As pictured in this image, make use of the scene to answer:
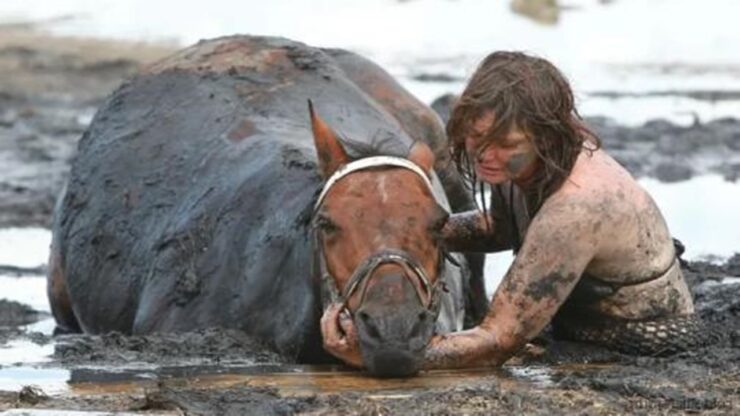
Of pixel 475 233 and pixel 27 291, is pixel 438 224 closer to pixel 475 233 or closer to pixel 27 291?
pixel 475 233

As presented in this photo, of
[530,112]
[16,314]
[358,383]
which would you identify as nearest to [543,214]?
[530,112]

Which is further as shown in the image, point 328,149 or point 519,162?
point 328,149

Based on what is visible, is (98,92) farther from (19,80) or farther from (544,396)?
(544,396)

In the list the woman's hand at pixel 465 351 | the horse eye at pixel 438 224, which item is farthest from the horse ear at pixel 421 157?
the woman's hand at pixel 465 351

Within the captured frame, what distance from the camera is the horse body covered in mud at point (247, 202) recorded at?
24.1ft

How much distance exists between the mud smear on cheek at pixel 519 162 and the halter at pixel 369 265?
297 mm

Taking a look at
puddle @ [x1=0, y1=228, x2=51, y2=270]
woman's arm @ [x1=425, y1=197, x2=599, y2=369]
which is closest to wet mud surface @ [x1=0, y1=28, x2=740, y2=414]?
woman's arm @ [x1=425, y1=197, x2=599, y2=369]

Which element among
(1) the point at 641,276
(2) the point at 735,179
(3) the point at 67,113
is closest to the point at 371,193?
(1) the point at 641,276

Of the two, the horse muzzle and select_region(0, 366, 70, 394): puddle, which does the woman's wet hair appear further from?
select_region(0, 366, 70, 394): puddle

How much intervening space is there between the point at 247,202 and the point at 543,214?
210 centimetres

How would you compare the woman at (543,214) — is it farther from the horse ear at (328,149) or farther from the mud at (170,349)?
the mud at (170,349)

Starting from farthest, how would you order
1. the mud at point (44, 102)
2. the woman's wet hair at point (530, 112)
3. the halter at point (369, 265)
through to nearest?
1. the mud at point (44, 102)
2. the woman's wet hair at point (530, 112)
3. the halter at point (369, 265)

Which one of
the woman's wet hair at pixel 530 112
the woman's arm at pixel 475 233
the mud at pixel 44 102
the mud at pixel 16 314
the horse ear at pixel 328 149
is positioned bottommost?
the mud at pixel 44 102

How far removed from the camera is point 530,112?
729 centimetres
